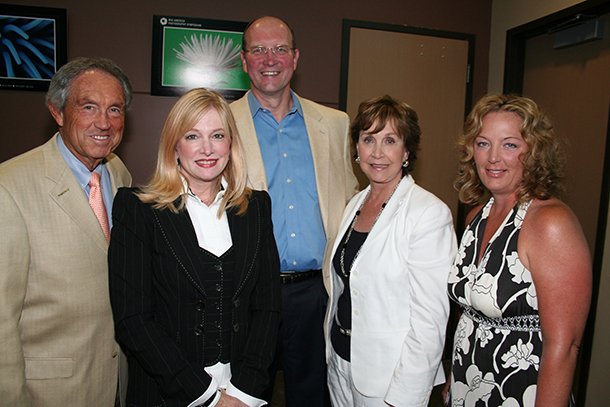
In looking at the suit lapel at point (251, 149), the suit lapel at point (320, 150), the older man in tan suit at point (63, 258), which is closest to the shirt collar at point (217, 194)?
the older man in tan suit at point (63, 258)

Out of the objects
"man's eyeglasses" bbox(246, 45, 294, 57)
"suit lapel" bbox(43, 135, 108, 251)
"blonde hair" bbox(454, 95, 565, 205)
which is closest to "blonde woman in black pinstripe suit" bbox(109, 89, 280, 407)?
"suit lapel" bbox(43, 135, 108, 251)

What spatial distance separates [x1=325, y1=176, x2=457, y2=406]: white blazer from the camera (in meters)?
1.73

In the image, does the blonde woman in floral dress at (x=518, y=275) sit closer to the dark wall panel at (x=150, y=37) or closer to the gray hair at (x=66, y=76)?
the gray hair at (x=66, y=76)

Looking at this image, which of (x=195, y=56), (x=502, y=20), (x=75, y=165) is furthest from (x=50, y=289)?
(x=502, y=20)

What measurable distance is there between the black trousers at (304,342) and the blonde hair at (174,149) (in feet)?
2.51

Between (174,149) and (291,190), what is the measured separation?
0.82 metres

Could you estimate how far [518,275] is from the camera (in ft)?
5.12

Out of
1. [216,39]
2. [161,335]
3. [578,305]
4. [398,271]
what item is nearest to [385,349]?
[398,271]

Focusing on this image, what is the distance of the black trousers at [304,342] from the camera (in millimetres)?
2293

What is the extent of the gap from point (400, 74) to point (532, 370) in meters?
2.77

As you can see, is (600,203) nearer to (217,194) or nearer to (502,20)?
(502,20)

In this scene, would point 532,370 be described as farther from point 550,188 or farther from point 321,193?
point 321,193

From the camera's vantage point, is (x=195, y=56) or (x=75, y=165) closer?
(x=75, y=165)

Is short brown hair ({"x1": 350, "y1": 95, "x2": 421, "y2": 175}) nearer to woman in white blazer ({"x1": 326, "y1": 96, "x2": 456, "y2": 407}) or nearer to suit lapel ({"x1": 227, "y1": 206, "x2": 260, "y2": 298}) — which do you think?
woman in white blazer ({"x1": 326, "y1": 96, "x2": 456, "y2": 407})
